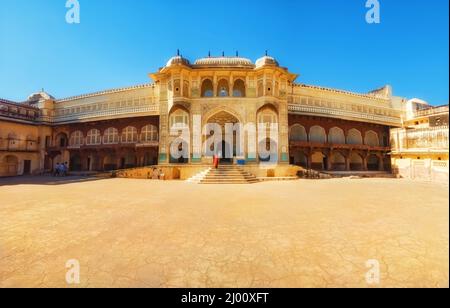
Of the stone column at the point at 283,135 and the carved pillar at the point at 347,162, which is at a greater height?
the stone column at the point at 283,135

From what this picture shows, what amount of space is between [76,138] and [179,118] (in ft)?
52.2

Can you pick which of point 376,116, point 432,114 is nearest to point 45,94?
point 376,116

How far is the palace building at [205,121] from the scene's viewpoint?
19.1 m

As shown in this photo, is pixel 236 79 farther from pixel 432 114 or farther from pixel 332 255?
pixel 432 114

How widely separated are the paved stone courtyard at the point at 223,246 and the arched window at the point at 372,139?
2297cm

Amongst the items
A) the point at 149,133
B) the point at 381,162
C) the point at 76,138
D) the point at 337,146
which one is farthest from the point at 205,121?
the point at 381,162

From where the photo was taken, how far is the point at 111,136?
942 inches

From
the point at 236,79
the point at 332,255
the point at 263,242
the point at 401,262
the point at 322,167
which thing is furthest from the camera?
the point at 322,167

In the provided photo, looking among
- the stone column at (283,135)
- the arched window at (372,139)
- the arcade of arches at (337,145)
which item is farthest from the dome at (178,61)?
the arched window at (372,139)

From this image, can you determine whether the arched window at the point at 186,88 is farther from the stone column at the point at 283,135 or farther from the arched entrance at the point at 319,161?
the arched entrance at the point at 319,161

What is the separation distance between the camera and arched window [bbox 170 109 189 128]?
63.5 ft

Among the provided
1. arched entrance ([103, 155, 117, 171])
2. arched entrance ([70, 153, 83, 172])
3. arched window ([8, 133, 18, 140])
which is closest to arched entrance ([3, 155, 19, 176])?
arched window ([8, 133, 18, 140])
